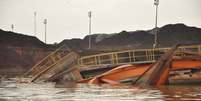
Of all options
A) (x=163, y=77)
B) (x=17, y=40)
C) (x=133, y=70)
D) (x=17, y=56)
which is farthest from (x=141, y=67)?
(x=17, y=40)

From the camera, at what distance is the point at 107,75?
77.2 feet

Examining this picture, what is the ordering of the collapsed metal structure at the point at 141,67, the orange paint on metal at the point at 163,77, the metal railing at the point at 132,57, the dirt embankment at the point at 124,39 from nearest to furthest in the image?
the collapsed metal structure at the point at 141,67 < the orange paint on metal at the point at 163,77 < the metal railing at the point at 132,57 < the dirt embankment at the point at 124,39

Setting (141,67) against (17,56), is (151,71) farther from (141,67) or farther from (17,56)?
(17,56)

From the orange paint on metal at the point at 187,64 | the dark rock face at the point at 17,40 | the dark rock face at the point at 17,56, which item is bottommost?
the dark rock face at the point at 17,56

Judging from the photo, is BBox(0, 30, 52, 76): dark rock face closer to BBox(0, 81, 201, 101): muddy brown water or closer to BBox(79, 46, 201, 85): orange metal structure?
BBox(79, 46, 201, 85): orange metal structure

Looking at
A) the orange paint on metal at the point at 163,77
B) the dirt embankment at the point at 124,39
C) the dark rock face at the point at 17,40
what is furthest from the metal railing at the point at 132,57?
the dark rock face at the point at 17,40

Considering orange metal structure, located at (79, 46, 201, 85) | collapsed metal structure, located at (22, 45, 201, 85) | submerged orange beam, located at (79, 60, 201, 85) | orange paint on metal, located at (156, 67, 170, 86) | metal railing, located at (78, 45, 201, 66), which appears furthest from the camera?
metal railing, located at (78, 45, 201, 66)

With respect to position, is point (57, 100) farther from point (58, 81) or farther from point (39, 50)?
point (39, 50)

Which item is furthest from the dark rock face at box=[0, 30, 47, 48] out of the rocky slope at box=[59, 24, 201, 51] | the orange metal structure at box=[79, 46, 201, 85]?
the orange metal structure at box=[79, 46, 201, 85]

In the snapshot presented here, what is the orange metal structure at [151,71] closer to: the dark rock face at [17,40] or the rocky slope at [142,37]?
the dark rock face at [17,40]

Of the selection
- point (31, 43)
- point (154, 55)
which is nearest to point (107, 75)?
point (154, 55)

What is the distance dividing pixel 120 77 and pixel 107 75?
2.36ft

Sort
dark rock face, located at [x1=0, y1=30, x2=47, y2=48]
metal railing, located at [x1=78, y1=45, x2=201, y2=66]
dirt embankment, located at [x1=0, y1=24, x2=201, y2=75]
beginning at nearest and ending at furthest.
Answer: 1. metal railing, located at [x1=78, y1=45, x2=201, y2=66]
2. dark rock face, located at [x1=0, y1=30, x2=47, y2=48]
3. dirt embankment, located at [x1=0, y1=24, x2=201, y2=75]

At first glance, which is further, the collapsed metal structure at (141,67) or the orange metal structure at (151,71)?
the collapsed metal structure at (141,67)
